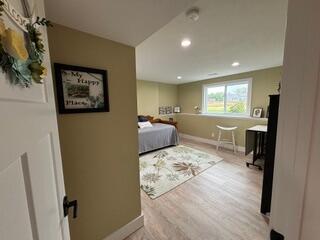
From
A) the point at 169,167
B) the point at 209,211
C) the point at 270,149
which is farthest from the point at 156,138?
the point at 270,149

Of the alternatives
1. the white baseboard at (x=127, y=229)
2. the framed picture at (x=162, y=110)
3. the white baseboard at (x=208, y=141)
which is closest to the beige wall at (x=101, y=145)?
the white baseboard at (x=127, y=229)

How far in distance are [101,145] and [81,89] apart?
523mm

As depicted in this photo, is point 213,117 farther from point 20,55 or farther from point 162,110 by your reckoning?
point 20,55

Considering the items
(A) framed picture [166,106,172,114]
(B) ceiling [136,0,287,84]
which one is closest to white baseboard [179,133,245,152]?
(A) framed picture [166,106,172,114]

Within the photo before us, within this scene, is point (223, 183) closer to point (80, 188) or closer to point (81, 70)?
point (80, 188)

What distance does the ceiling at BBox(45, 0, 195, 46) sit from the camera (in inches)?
35.1

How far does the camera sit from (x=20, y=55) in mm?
378

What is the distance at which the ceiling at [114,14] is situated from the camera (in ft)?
2.93

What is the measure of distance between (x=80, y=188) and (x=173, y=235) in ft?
3.68

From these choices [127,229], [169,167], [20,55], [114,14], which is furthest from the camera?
[169,167]

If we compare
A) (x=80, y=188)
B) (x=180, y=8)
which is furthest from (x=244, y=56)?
(x=80, y=188)

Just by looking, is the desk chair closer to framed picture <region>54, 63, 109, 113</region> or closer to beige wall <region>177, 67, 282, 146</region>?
beige wall <region>177, 67, 282, 146</region>

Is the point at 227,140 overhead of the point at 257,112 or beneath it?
beneath

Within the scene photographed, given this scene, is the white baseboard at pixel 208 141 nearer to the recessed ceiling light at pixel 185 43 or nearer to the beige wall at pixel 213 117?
the beige wall at pixel 213 117
